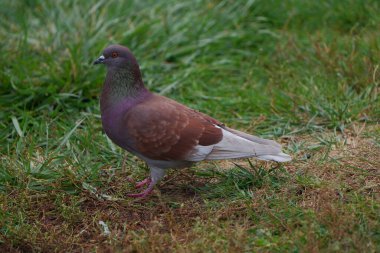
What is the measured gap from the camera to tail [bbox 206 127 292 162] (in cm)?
430

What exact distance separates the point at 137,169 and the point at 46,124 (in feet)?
3.10

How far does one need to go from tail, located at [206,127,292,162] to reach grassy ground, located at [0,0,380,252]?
0.19 metres

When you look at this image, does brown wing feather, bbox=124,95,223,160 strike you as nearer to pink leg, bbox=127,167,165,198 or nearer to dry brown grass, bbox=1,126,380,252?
pink leg, bbox=127,167,165,198

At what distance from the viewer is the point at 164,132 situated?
4.31m

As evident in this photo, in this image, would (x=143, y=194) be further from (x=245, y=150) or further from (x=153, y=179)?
(x=245, y=150)

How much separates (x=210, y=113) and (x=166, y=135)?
1555 millimetres

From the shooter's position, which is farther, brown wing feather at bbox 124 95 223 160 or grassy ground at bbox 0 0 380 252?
brown wing feather at bbox 124 95 223 160

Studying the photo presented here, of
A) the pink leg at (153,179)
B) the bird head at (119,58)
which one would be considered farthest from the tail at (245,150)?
the bird head at (119,58)

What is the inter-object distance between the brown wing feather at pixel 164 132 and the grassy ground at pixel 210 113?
0.33 metres

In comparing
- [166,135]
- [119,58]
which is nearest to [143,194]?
[166,135]

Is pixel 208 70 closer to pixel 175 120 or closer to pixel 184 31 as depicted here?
pixel 184 31

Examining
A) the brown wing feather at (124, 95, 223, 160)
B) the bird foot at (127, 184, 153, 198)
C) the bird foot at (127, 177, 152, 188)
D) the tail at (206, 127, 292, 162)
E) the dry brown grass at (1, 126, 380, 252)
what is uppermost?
the brown wing feather at (124, 95, 223, 160)

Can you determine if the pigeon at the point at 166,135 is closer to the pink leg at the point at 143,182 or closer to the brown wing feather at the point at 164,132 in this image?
the brown wing feather at the point at 164,132

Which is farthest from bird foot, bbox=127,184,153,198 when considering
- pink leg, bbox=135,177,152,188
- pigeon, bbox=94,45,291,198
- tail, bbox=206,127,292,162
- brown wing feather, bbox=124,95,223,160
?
tail, bbox=206,127,292,162
